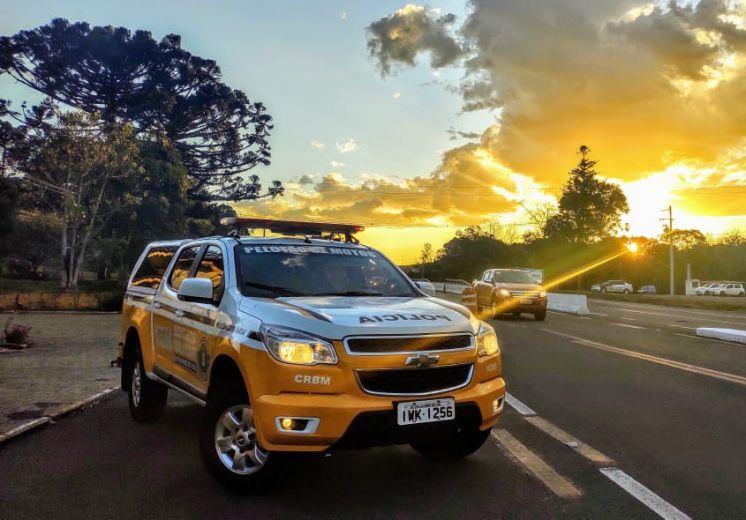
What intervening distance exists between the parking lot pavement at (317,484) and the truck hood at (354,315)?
→ 0.91 meters

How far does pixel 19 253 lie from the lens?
73.3 metres

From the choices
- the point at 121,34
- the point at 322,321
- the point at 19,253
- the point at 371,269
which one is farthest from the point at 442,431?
the point at 19,253

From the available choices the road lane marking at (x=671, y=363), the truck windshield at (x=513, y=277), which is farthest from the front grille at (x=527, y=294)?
the road lane marking at (x=671, y=363)

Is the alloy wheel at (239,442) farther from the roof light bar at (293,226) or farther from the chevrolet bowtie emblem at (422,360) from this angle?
the roof light bar at (293,226)

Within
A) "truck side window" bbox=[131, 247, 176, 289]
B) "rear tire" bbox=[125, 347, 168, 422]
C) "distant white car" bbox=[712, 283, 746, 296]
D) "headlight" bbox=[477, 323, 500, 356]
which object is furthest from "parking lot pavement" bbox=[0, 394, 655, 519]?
"distant white car" bbox=[712, 283, 746, 296]

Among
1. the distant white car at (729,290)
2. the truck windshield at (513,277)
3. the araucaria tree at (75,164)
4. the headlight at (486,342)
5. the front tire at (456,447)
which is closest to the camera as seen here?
the headlight at (486,342)

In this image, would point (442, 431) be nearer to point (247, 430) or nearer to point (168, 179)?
point (247, 430)

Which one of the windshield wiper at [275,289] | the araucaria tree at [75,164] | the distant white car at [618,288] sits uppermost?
the araucaria tree at [75,164]

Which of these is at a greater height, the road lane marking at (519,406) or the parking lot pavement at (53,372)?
the road lane marking at (519,406)

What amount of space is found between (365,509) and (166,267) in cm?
369

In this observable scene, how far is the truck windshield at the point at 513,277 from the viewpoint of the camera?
24227 mm

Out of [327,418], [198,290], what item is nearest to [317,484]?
[327,418]

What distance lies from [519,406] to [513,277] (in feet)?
57.0

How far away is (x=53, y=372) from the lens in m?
10.2
